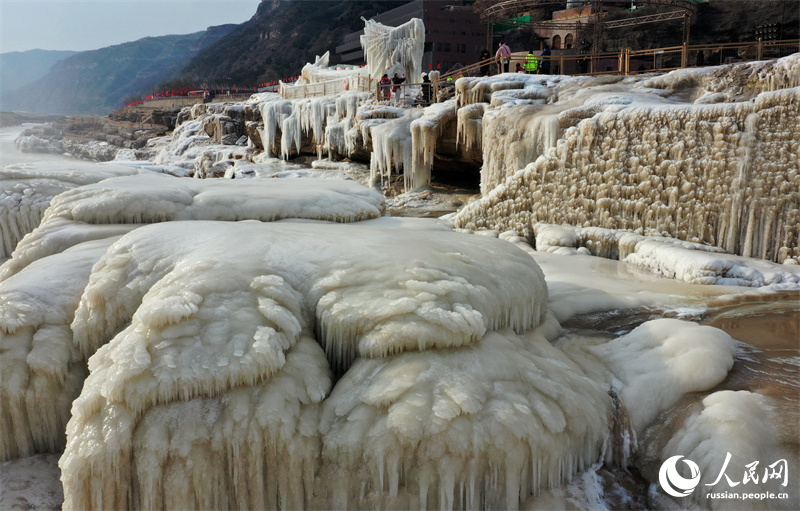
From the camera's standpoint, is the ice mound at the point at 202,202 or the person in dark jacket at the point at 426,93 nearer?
the ice mound at the point at 202,202

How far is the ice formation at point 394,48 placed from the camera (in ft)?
69.7

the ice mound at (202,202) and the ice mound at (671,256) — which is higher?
the ice mound at (202,202)

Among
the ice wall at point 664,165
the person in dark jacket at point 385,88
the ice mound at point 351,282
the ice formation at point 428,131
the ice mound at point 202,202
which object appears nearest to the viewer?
the ice mound at point 351,282

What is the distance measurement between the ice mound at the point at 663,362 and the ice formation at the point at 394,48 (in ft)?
60.2

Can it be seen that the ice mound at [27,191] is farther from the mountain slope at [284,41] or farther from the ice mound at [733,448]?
the mountain slope at [284,41]

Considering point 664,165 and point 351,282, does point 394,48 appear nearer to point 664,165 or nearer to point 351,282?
point 664,165

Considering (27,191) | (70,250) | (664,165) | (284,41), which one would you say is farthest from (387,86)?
(284,41)

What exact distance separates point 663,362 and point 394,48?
19.6m

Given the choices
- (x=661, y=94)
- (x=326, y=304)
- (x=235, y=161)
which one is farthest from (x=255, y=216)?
(x=235, y=161)

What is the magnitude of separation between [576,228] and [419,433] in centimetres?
643

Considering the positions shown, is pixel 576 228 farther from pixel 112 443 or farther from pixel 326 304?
pixel 112 443

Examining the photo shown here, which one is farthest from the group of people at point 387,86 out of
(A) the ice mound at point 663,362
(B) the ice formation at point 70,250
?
(A) the ice mound at point 663,362

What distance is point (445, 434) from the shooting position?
3.12 metres

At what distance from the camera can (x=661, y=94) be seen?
9.85 meters
